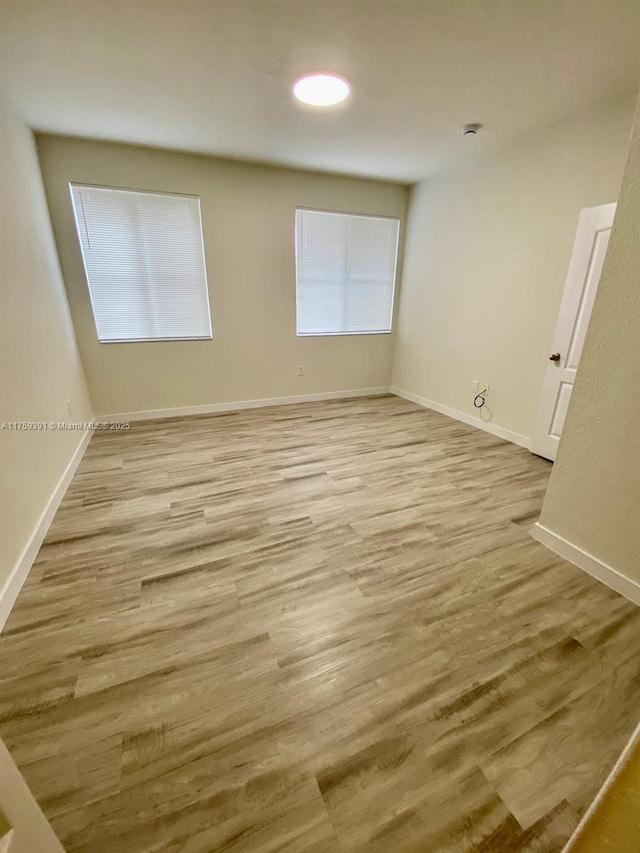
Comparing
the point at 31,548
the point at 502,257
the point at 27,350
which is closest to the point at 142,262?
the point at 27,350

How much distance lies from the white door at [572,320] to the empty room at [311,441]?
0.9 inches

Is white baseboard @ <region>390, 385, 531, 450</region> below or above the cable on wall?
below

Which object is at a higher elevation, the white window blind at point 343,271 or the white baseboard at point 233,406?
the white window blind at point 343,271

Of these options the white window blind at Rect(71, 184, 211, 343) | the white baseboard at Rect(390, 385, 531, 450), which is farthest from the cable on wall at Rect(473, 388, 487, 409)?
the white window blind at Rect(71, 184, 211, 343)

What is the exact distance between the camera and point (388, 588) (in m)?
1.70

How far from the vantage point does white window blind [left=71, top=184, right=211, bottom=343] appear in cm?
325

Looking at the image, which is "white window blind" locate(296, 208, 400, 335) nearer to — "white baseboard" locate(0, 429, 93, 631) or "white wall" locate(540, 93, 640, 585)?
"white baseboard" locate(0, 429, 93, 631)

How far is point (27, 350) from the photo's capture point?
2.19 meters

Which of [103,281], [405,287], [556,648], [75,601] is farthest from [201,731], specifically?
[405,287]

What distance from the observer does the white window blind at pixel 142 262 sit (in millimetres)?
3246

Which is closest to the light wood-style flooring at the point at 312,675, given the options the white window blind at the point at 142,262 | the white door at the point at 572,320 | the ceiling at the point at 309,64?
the white door at the point at 572,320


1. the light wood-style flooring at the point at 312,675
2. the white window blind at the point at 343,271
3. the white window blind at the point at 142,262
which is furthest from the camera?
the white window blind at the point at 343,271

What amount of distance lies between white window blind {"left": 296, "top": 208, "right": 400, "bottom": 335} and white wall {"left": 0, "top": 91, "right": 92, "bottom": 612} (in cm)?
231

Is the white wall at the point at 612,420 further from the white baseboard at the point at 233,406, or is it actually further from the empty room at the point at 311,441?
the white baseboard at the point at 233,406
